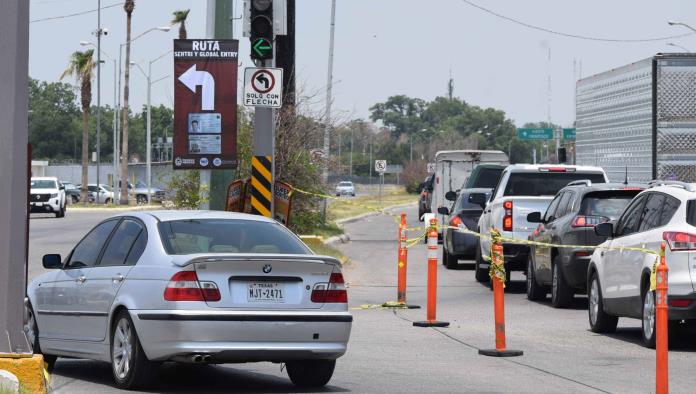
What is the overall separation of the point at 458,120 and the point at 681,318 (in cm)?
18279

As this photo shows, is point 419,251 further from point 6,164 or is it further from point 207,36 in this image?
point 6,164

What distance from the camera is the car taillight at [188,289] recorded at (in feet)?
32.9

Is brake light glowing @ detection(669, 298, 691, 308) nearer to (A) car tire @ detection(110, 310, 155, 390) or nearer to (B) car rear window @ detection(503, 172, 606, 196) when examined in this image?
(A) car tire @ detection(110, 310, 155, 390)

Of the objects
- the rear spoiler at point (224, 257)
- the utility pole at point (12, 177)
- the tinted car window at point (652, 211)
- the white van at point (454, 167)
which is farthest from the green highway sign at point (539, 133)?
the utility pole at point (12, 177)

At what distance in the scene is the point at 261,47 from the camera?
18766 millimetres

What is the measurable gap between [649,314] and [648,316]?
0.05 metres

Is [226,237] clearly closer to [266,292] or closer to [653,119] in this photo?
[266,292]

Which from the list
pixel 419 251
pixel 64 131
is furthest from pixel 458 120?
pixel 419 251

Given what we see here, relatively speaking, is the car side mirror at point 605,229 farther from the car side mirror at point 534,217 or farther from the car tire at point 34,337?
the car tire at point 34,337

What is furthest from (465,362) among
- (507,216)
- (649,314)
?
(507,216)

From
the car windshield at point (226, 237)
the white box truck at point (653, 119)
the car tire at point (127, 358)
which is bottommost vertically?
the car tire at point (127, 358)

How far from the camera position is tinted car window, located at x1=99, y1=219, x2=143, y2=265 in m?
11.0

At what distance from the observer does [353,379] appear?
37.6ft

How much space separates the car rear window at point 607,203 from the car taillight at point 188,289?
915 cm
